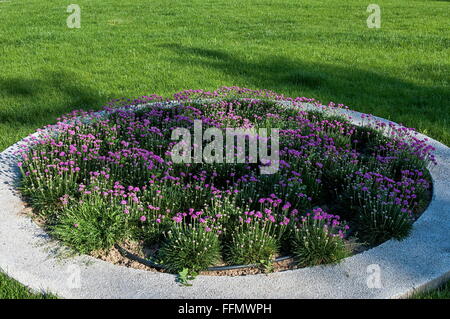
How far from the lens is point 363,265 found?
11.0 ft

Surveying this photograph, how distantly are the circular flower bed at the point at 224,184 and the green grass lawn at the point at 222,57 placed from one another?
4.40ft

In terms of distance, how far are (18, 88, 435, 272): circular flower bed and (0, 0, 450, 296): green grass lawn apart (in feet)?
4.40

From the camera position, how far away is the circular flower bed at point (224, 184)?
354 cm

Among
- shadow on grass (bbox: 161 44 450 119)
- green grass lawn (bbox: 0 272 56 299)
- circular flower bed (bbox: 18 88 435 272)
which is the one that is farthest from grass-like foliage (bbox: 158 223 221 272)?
shadow on grass (bbox: 161 44 450 119)

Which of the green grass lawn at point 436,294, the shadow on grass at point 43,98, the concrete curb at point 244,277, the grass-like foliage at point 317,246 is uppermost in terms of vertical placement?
the shadow on grass at point 43,98

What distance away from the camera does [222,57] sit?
9.55 meters

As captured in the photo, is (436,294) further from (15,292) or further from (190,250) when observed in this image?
(15,292)

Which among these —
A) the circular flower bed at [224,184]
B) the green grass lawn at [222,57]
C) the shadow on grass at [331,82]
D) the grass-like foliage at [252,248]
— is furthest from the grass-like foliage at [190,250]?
the shadow on grass at [331,82]

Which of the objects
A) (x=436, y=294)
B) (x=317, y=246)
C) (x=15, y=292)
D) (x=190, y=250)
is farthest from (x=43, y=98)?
(x=436, y=294)

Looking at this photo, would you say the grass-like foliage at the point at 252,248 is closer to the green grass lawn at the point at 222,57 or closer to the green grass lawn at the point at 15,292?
the green grass lawn at the point at 15,292

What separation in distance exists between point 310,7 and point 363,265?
42.5 ft

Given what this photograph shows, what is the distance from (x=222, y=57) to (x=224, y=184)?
552cm

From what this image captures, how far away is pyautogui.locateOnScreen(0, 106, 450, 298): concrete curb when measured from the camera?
3.09 meters

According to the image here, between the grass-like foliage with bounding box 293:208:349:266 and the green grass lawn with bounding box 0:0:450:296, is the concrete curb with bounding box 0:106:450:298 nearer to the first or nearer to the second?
the grass-like foliage with bounding box 293:208:349:266
